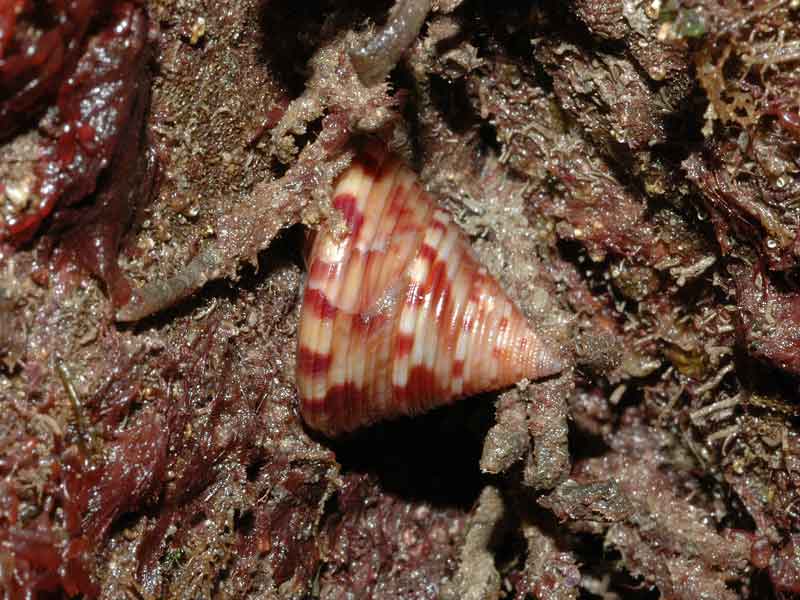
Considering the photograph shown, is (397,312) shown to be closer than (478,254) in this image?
Yes

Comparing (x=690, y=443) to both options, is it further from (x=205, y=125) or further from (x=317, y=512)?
(x=205, y=125)

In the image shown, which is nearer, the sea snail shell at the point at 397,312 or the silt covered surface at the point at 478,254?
Result: the silt covered surface at the point at 478,254

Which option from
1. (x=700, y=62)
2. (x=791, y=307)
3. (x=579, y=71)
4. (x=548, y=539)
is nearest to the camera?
(x=700, y=62)

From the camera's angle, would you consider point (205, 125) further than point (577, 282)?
No

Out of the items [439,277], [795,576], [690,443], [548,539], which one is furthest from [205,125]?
[795,576]

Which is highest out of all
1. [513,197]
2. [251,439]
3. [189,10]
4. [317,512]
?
[189,10]

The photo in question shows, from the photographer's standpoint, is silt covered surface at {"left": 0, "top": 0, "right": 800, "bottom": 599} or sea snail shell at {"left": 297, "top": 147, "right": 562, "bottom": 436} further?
sea snail shell at {"left": 297, "top": 147, "right": 562, "bottom": 436}

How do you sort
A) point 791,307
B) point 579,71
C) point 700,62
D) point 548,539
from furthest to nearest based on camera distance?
point 548,539 < point 579,71 < point 791,307 < point 700,62

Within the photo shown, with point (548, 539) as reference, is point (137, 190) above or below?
above
